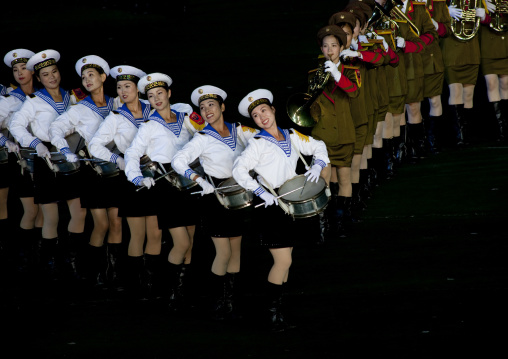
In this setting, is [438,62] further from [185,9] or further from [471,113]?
[185,9]

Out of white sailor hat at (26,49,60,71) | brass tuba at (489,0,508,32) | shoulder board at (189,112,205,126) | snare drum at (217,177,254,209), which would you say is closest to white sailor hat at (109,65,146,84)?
shoulder board at (189,112,205,126)

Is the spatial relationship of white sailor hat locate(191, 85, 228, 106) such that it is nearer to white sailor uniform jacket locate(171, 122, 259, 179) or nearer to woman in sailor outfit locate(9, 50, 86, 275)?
white sailor uniform jacket locate(171, 122, 259, 179)

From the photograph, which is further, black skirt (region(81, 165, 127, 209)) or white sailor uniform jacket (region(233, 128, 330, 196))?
black skirt (region(81, 165, 127, 209))

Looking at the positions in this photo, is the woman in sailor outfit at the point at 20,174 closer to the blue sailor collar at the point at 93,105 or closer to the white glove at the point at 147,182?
the blue sailor collar at the point at 93,105

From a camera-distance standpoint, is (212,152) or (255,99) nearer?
(255,99)

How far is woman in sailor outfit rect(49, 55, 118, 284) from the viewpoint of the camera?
6840 mm

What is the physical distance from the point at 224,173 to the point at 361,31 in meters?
1.94

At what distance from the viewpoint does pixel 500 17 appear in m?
8.47

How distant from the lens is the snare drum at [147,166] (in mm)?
6379

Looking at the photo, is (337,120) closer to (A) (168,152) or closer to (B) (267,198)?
(A) (168,152)

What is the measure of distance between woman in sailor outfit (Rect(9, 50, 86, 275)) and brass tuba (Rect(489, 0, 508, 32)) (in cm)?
371

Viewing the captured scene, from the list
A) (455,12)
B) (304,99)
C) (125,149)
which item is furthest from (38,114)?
(455,12)

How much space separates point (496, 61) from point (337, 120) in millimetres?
2297

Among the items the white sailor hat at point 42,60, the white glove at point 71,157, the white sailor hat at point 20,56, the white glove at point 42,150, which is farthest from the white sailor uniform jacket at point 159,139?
the white sailor hat at point 20,56
